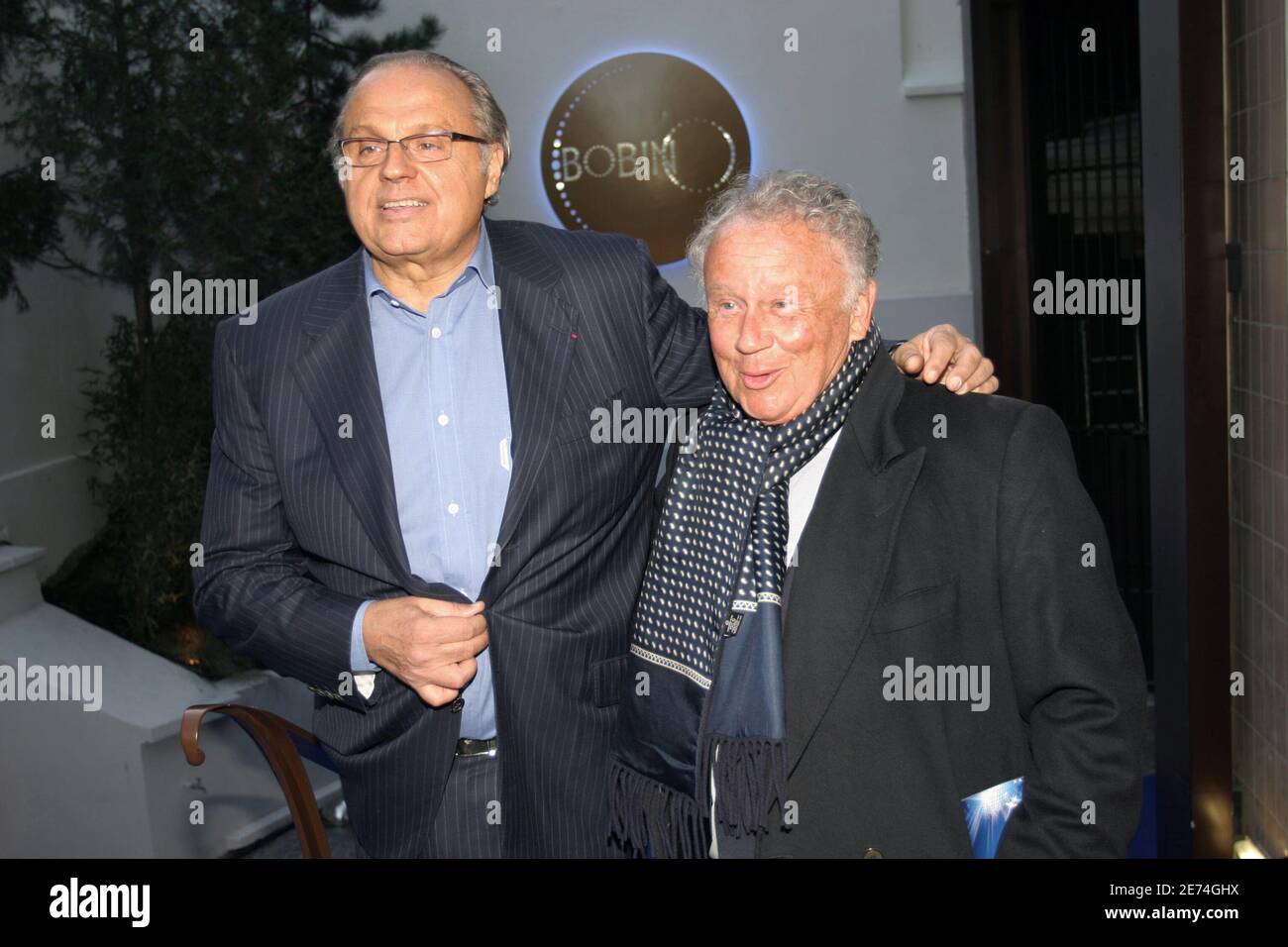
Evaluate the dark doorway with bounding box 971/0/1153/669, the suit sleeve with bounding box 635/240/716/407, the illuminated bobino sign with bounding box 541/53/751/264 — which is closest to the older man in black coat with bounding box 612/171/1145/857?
the suit sleeve with bounding box 635/240/716/407

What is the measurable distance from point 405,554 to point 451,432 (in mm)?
207

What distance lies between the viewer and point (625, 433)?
2.11m

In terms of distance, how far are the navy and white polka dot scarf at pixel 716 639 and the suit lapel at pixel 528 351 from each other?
0.74 feet

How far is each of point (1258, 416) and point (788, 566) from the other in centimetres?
154

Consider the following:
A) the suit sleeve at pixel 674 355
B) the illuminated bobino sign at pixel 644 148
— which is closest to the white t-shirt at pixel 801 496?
the suit sleeve at pixel 674 355

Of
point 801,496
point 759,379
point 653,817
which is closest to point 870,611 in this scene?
point 801,496

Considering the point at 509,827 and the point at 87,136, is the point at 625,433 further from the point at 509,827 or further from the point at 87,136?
the point at 87,136

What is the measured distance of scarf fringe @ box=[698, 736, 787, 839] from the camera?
1.72 m

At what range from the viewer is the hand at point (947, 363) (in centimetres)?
184

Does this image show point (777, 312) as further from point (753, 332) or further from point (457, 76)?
point (457, 76)

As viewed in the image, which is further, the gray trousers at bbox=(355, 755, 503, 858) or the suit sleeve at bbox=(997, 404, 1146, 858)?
the gray trousers at bbox=(355, 755, 503, 858)

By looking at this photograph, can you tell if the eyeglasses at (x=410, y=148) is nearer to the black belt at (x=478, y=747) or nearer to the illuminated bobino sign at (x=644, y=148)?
the black belt at (x=478, y=747)

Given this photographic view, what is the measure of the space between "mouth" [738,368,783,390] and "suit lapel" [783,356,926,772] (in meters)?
0.13

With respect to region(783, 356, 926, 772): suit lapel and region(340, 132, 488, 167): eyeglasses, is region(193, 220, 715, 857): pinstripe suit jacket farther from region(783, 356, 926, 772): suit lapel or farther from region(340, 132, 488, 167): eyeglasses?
region(783, 356, 926, 772): suit lapel
